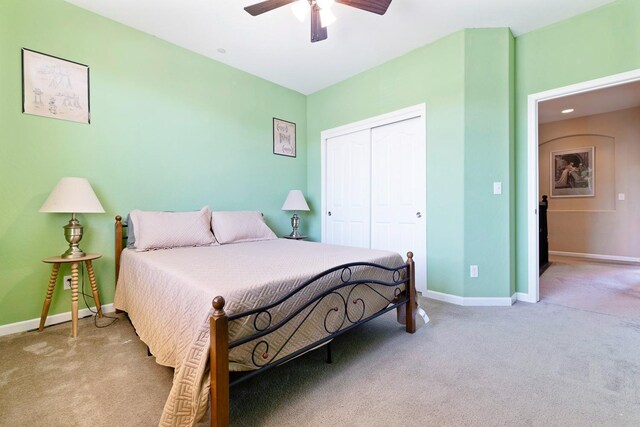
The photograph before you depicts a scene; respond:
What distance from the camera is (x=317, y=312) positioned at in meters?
1.57

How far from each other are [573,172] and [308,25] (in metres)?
5.51

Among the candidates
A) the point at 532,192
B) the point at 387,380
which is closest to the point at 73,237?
the point at 387,380

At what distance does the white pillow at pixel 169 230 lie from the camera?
244 cm

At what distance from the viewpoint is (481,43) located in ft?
9.18

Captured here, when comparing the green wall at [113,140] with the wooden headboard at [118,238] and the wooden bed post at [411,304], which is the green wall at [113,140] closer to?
the wooden headboard at [118,238]

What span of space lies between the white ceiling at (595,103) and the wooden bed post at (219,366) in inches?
192

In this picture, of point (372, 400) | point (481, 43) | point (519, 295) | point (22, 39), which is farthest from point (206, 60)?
point (519, 295)

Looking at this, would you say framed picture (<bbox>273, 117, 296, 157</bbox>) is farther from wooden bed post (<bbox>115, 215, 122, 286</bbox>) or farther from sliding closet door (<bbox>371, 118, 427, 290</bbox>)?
wooden bed post (<bbox>115, 215, 122, 286</bbox>)

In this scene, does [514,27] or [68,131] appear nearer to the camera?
[68,131]

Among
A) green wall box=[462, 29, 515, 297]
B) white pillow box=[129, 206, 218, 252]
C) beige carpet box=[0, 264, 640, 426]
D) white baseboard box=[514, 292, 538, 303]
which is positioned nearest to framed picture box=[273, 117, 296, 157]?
white pillow box=[129, 206, 218, 252]

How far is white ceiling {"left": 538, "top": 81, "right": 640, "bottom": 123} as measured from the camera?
13.0 ft

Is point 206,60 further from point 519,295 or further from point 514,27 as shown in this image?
point 519,295

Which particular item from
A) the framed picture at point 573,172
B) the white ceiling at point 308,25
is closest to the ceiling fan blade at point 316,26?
the white ceiling at point 308,25

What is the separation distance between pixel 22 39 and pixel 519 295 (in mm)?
4929
